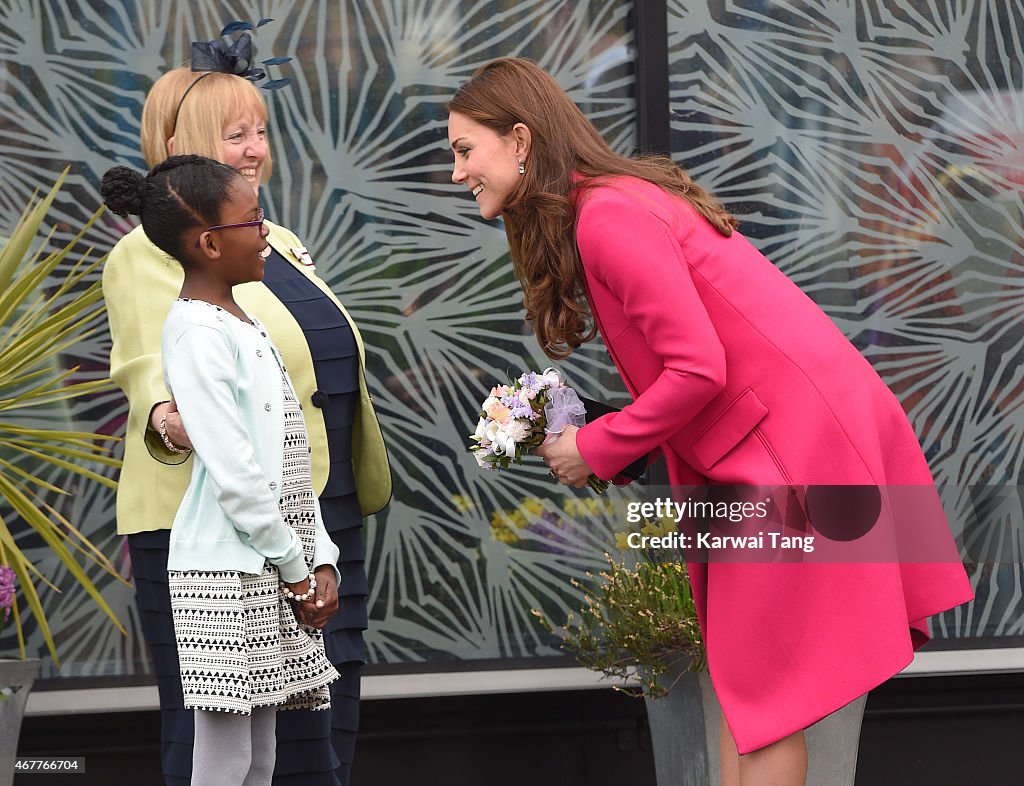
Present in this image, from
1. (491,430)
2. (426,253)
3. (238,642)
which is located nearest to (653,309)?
(491,430)

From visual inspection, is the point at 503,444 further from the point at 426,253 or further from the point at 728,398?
the point at 426,253

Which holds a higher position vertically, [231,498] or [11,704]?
[231,498]

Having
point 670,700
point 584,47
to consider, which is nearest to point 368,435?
point 670,700

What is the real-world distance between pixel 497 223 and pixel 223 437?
1.98m

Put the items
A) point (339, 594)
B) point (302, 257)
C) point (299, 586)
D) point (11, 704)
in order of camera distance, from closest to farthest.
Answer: point (299, 586), point (339, 594), point (302, 257), point (11, 704)

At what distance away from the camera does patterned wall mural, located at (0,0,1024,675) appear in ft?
12.0

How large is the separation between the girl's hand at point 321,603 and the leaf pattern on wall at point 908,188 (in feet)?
7.11

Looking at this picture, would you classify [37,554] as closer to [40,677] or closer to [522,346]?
[40,677]

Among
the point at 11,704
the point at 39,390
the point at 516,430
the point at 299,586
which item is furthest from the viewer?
the point at 39,390

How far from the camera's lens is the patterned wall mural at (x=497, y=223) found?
12.0 ft

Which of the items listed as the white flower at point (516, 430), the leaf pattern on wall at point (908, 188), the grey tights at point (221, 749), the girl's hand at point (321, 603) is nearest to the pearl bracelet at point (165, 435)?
the girl's hand at point (321, 603)

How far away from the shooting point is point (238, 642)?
205 centimetres

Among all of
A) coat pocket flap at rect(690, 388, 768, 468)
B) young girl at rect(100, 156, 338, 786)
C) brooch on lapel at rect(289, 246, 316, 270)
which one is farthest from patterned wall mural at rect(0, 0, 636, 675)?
coat pocket flap at rect(690, 388, 768, 468)

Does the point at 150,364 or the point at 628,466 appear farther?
the point at 150,364
